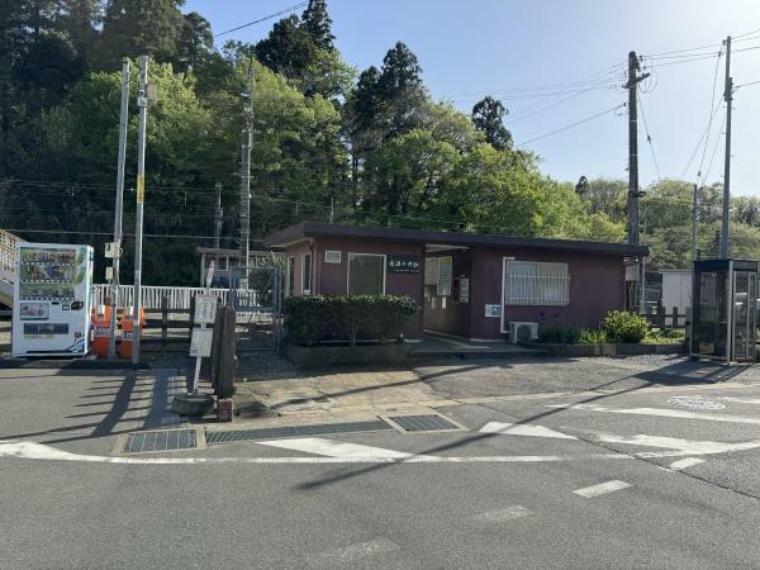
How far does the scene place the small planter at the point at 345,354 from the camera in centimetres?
1314

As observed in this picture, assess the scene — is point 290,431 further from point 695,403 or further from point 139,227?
point 139,227

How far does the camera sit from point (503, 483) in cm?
597

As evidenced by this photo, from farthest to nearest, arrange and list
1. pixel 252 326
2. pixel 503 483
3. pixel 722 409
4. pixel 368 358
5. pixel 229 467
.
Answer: pixel 252 326, pixel 368 358, pixel 722 409, pixel 229 467, pixel 503 483

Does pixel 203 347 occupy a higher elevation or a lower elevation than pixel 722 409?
higher

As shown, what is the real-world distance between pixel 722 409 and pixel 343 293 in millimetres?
8778

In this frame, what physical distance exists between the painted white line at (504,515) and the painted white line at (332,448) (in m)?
1.91

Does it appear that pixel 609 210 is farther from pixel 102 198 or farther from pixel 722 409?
pixel 722 409

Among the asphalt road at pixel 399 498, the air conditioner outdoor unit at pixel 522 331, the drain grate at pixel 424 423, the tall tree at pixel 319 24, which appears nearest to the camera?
the asphalt road at pixel 399 498

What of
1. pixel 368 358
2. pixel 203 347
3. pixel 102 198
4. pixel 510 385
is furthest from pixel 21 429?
pixel 102 198

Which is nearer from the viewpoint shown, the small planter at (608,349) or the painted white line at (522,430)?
the painted white line at (522,430)

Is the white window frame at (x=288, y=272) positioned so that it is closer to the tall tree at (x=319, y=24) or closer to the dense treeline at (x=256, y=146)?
the dense treeline at (x=256, y=146)

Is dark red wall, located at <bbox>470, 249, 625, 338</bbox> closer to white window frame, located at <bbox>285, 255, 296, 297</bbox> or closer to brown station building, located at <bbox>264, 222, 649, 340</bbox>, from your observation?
brown station building, located at <bbox>264, 222, 649, 340</bbox>

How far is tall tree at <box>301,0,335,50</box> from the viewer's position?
177 ft

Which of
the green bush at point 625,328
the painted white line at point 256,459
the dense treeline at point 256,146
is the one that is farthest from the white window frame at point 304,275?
the dense treeline at point 256,146
